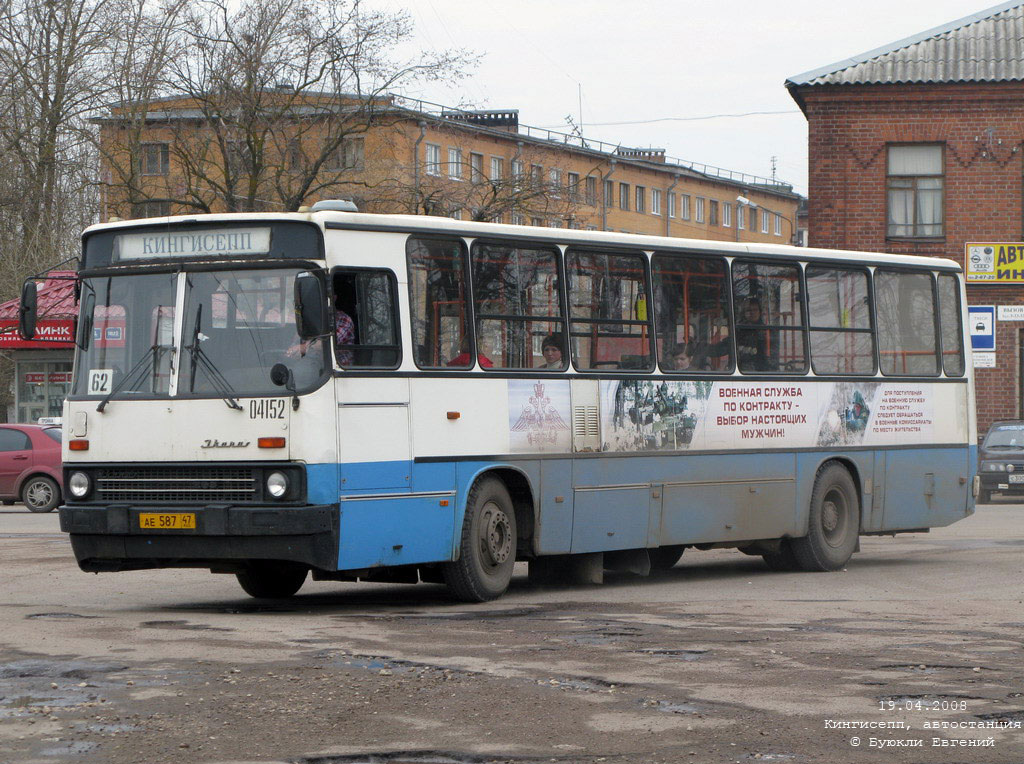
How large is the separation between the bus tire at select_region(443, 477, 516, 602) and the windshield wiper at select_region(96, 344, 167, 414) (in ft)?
8.05

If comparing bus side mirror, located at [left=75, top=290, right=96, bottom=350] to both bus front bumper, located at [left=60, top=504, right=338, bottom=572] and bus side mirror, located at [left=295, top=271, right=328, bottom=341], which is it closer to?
bus front bumper, located at [left=60, top=504, right=338, bottom=572]

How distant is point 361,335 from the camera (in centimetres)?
1212

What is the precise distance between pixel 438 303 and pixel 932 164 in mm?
25704

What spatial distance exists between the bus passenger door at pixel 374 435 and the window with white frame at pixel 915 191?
25.8 metres

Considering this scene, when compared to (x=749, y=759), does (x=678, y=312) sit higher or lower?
higher

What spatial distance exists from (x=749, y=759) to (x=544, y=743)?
0.85 metres

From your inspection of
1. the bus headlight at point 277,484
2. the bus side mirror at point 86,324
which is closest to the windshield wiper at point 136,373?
the bus side mirror at point 86,324

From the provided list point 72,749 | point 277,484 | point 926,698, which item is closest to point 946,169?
→ point 277,484

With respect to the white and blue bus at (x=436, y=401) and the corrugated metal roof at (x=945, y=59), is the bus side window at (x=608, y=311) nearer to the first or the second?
the white and blue bus at (x=436, y=401)

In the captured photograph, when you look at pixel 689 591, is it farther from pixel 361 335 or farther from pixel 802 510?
pixel 361 335

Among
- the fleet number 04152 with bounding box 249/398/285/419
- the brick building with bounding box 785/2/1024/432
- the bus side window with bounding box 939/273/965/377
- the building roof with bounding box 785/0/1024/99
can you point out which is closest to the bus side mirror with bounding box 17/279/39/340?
the fleet number 04152 with bounding box 249/398/285/419

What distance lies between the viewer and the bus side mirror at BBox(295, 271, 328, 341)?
37.8 ft

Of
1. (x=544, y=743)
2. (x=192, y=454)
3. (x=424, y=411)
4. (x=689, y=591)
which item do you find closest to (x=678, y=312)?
(x=689, y=591)

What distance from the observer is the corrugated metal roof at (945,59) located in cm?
3600
